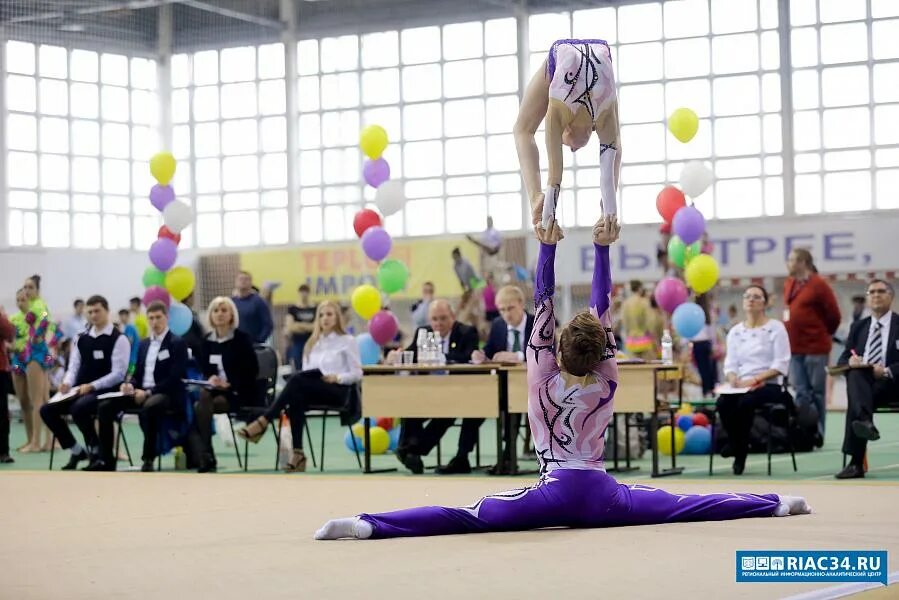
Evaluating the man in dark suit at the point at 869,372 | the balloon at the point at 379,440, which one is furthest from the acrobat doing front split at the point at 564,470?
the balloon at the point at 379,440

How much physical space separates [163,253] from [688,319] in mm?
4757

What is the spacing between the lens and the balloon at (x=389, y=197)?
11.5 meters

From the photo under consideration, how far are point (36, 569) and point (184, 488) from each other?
294cm

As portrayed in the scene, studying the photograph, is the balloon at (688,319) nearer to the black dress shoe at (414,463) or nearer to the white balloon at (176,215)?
the black dress shoe at (414,463)

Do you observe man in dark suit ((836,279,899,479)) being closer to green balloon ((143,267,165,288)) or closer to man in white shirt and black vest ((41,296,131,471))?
man in white shirt and black vest ((41,296,131,471))

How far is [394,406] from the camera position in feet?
28.0

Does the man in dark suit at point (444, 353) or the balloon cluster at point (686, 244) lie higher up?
the balloon cluster at point (686, 244)

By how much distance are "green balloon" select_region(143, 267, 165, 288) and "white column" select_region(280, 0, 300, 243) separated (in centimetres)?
787

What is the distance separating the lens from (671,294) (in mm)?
11352

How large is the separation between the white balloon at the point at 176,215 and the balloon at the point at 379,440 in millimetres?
3329

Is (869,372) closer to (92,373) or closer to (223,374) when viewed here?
(223,374)

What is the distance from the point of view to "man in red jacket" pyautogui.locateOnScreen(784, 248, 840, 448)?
9430mm

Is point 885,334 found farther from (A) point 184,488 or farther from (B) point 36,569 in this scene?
(B) point 36,569

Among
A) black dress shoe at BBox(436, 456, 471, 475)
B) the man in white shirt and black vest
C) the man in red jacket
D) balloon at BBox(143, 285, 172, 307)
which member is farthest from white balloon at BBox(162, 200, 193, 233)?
the man in red jacket
